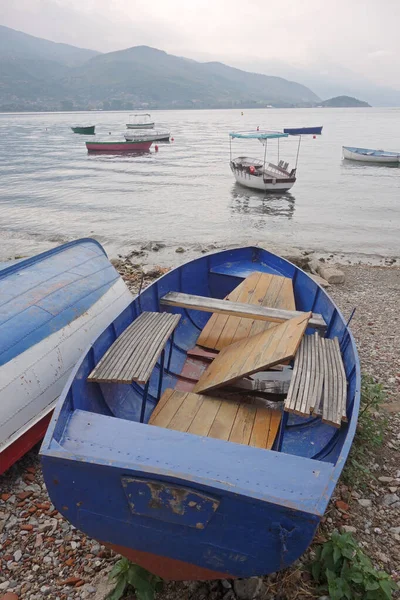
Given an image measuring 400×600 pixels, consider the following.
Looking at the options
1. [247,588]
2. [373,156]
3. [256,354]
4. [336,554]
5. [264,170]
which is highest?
[256,354]

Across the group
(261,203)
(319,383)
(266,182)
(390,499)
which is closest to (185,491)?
(319,383)

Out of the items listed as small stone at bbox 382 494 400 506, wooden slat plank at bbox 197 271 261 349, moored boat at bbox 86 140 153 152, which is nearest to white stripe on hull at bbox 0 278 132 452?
wooden slat plank at bbox 197 271 261 349

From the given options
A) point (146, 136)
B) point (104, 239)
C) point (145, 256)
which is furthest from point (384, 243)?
point (146, 136)

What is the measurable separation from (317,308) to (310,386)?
3359mm

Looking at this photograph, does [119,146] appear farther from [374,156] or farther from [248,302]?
[248,302]

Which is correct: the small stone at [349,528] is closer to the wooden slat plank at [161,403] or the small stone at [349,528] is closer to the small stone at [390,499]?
the small stone at [390,499]

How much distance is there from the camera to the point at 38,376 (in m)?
5.87

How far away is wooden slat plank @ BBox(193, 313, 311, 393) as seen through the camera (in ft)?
16.4

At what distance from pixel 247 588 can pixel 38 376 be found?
3823 millimetres

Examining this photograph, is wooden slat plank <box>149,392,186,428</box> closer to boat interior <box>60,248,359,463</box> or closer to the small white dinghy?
boat interior <box>60,248,359,463</box>

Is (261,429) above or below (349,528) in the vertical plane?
above

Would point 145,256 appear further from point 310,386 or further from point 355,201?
point 355,201

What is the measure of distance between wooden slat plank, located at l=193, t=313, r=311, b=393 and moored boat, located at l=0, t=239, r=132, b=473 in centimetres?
227

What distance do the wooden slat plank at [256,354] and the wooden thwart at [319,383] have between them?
0.57ft
